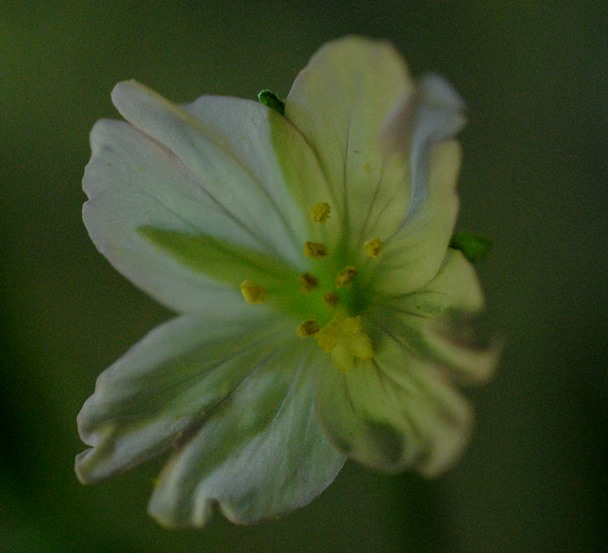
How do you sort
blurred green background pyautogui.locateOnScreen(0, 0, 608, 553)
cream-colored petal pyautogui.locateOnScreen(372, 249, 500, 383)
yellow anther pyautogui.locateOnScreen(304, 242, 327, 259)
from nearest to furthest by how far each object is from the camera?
cream-colored petal pyautogui.locateOnScreen(372, 249, 500, 383)
yellow anther pyautogui.locateOnScreen(304, 242, 327, 259)
blurred green background pyautogui.locateOnScreen(0, 0, 608, 553)

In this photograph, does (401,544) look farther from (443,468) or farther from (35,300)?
(35,300)

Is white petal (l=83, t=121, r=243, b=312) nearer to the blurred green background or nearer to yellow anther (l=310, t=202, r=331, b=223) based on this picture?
yellow anther (l=310, t=202, r=331, b=223)

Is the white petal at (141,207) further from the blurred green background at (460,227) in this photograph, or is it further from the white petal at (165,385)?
the blurred green background at (460,227)

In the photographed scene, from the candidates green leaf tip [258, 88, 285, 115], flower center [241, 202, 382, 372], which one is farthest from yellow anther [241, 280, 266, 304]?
green leaf tip [258, 88, 285, 115]

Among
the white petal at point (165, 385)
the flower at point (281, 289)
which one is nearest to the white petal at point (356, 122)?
the flower at point (281, 289)

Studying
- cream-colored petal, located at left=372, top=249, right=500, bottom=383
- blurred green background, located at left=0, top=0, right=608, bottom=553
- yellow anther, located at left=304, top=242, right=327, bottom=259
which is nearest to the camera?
cream-colored petal, located at left=372, top=249, right=500, bottom=383

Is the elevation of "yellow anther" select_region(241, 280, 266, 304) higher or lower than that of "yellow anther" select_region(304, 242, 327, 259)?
lower

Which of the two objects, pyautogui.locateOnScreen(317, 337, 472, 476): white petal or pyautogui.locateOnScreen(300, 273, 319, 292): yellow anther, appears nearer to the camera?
pyautogui.locateOnScreen(317, 337, 472, 476): white petal
